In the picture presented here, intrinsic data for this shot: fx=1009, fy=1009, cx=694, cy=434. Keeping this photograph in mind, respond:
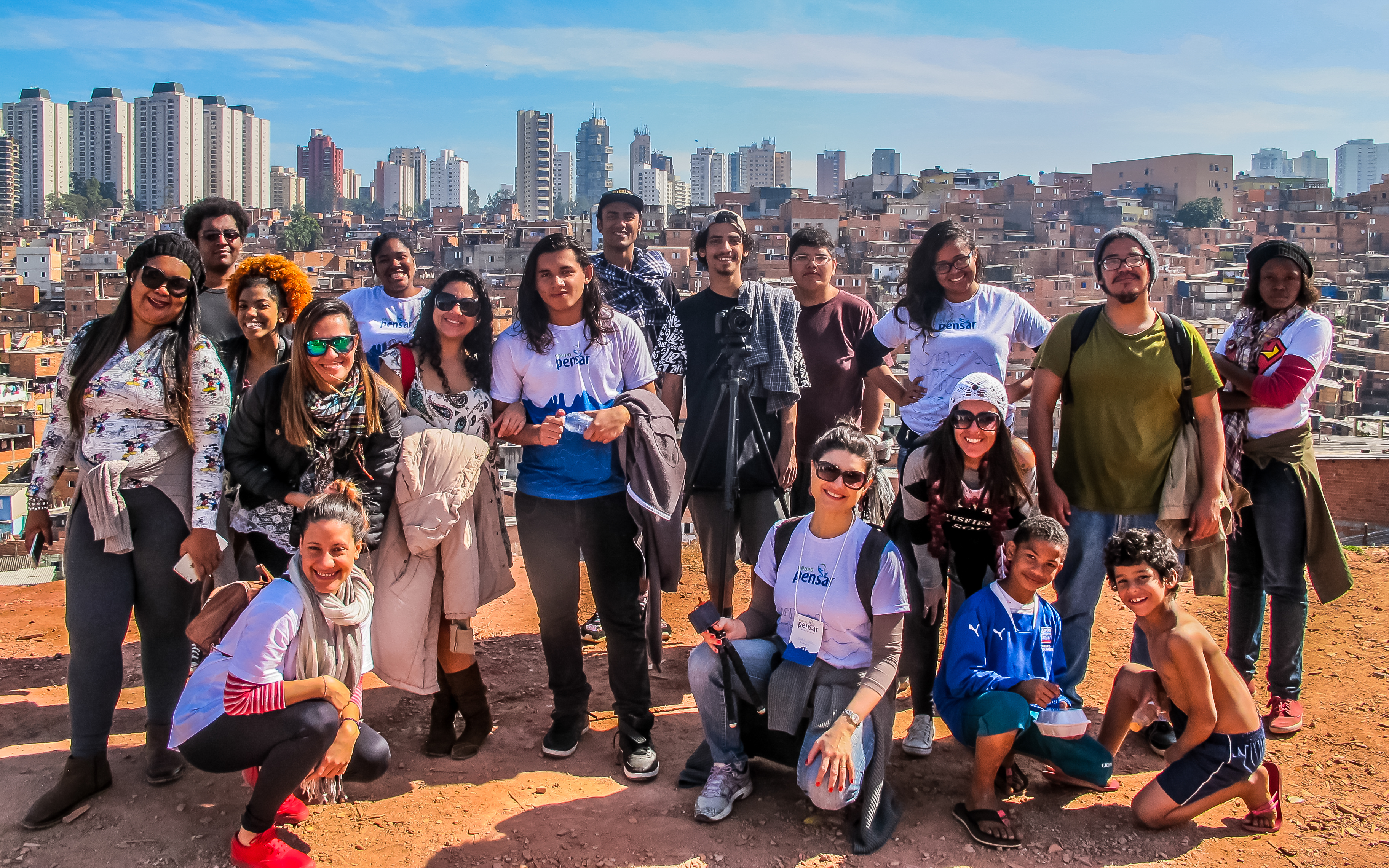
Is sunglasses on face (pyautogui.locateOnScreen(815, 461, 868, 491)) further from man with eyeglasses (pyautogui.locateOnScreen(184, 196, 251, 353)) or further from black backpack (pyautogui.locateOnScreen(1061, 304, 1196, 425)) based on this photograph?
man with eyeglasses (pyautogui.locateOnScreen(184, 196, 251, 353))

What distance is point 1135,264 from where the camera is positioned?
10.9 feet

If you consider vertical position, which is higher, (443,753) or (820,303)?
(820,303)

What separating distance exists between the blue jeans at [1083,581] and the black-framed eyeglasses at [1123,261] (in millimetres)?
833

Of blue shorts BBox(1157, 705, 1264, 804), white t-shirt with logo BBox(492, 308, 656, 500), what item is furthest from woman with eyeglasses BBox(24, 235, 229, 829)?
blue shorts BBox(1157, 705, 1264, 804)

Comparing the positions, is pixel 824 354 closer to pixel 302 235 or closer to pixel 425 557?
pixel 425 557

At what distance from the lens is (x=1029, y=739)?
2934 mm

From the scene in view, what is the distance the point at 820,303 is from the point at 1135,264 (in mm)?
Answer: 1296

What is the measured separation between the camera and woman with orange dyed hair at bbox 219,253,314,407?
3.54 metres

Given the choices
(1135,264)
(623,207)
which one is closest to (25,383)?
(623,207)

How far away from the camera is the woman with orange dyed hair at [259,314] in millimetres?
3545

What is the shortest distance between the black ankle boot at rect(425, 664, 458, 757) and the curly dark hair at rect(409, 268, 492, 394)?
98cm

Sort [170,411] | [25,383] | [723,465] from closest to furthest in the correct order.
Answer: [170,411] < [723,465] < [25,383]

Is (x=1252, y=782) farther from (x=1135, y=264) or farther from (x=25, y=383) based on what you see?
(x=25, y=383)

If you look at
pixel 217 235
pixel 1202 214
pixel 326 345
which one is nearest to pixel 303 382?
pixel 326 345
